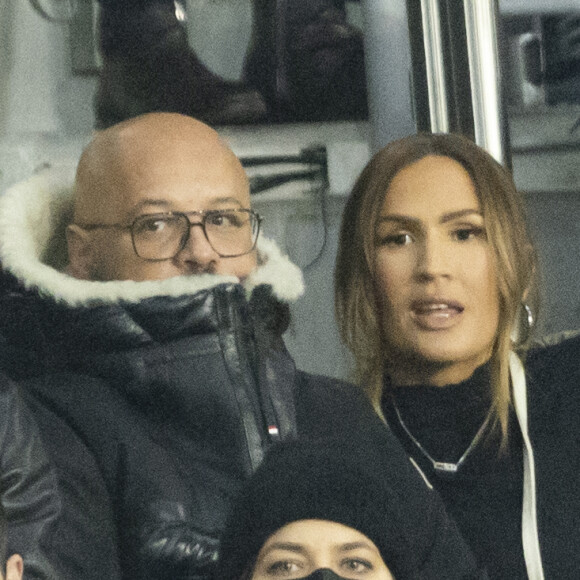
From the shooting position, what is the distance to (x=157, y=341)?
82cm

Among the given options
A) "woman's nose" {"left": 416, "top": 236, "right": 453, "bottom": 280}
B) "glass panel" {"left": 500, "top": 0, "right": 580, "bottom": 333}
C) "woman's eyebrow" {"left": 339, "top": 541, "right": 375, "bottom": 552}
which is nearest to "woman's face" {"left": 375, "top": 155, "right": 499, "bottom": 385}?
"woman's nose" {"left": 416, "top": 236, "right": 453, "bottom": 280}

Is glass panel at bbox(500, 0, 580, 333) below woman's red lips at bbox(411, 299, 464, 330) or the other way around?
the other way around

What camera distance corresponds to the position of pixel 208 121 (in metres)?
0.92

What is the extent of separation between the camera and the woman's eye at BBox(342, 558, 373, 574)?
0.69 m

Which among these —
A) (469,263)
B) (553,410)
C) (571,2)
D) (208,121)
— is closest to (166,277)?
(208,121)

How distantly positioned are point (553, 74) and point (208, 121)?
36 centimetres

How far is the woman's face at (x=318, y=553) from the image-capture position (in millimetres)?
689

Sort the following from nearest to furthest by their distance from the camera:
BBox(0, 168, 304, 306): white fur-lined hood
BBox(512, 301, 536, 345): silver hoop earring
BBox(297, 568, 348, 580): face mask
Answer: BBox(297, 568, 348, 580): face mask, BBox(0, 168, 304, 306): white fur-lined hood, BBox(512, 301, 536, 345): silver hoop earring

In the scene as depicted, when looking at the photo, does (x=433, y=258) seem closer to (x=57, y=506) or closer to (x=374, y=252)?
(x=374, y=252)

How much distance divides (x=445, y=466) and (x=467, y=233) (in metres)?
0.20

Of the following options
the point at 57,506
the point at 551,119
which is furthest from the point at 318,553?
the point at 551,119

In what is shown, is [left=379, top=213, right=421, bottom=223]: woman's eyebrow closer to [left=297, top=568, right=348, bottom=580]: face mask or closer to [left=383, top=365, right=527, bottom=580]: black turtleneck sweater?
[left=383, top=365, right=527, bottom=580]: black turtleneck sweater

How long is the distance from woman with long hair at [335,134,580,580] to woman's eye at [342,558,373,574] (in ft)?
0.61

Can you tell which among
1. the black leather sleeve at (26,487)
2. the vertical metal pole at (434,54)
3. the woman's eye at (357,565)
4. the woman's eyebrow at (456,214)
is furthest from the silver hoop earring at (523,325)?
the black leather sleeve at (26,487)
